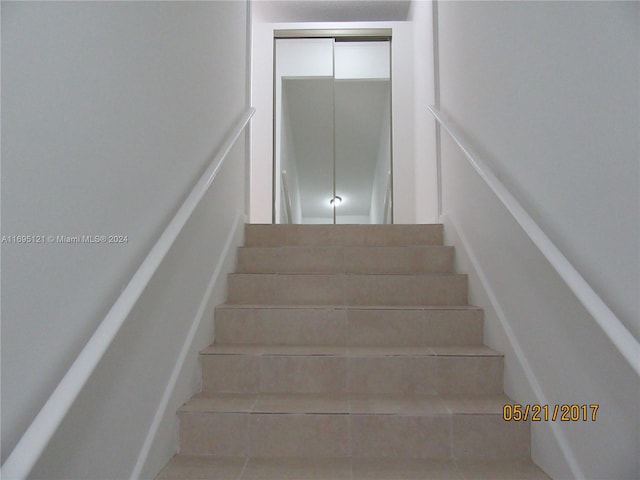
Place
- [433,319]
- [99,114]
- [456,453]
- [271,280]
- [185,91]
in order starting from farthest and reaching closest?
[271,280] → [433,319] → [185,91] → [456,453] → [99,114]

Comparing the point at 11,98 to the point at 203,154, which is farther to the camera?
the point at 203,154

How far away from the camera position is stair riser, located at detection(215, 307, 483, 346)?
6.53 ft

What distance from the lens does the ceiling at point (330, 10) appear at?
14.4 feet

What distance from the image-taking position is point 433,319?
2002 mm

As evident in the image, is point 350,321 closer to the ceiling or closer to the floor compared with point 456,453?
closer to the ceiling

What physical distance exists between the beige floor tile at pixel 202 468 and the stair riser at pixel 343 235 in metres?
1.61

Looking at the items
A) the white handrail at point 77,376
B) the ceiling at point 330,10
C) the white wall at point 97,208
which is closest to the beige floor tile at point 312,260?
the white wall at point 97,208

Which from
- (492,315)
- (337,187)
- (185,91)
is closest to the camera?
(185,91)

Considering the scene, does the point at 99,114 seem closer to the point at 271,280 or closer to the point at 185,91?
the point at 185,91

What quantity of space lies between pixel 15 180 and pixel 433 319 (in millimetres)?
1750

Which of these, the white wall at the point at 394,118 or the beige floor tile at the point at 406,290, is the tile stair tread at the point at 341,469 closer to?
the beige floor tile at the point at 406,290

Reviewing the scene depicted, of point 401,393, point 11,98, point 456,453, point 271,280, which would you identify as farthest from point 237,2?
point 456,453

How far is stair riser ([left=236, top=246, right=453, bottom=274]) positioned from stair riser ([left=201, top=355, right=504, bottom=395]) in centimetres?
86
